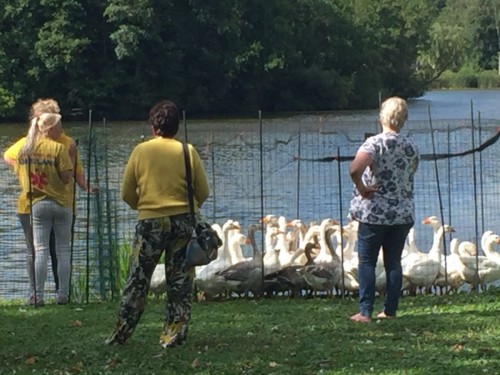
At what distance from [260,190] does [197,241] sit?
4.44 m

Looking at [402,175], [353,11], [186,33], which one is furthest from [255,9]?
[402,175]

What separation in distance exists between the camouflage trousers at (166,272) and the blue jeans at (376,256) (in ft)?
4.35

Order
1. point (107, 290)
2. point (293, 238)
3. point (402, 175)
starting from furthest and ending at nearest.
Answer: point (293, 238) < point (107, 290) < point (402, 175)

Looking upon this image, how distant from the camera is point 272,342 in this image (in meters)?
7.07

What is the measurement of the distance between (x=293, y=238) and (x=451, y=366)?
538cm

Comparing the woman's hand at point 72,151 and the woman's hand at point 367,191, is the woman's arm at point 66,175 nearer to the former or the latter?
the woman's hand at point 72,151

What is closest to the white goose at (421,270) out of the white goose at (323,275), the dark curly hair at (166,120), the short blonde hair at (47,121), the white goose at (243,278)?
the white goose at (323,275)

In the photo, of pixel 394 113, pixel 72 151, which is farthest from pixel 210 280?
pixel 394 113

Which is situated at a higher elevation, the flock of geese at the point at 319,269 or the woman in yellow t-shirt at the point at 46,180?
the woman in yellow t-shirt at the point at 46,180

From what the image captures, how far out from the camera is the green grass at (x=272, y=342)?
635cm

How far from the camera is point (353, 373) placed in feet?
20.1

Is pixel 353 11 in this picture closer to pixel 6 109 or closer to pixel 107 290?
pixel 6 109

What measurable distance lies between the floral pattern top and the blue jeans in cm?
7

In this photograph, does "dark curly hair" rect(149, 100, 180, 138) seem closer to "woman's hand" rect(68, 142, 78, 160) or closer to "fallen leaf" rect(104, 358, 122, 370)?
"fallen leaf" rect(104, 358, 122, 370)
